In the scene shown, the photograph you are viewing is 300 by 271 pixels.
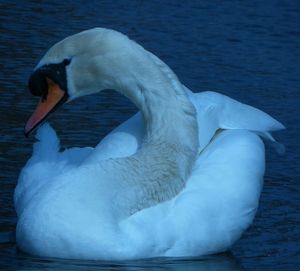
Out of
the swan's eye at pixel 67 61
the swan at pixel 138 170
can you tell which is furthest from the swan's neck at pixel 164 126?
the swan's eye at pixel 67 61

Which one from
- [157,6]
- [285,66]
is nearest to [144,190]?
[285,66]

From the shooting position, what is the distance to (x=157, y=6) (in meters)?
11.6

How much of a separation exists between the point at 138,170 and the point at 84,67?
63cm

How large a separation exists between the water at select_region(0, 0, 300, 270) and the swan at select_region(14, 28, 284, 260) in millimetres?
114

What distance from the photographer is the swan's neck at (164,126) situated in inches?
254

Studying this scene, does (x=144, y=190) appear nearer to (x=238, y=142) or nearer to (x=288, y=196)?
(x=238, y=142)

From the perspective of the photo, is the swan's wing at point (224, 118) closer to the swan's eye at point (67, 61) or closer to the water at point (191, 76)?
the water at point (191, 76)

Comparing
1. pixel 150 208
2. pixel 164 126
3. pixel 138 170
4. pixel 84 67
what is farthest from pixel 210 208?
pixel 84 67

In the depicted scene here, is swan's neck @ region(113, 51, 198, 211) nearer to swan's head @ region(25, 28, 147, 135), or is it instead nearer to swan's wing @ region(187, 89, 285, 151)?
swan's head @ region(25, 28, 147, 135)

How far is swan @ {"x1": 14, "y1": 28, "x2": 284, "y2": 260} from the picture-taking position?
6047 mm

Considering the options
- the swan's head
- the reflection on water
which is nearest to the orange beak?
the swan's head

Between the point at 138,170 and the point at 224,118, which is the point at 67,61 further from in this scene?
the point at 224,118

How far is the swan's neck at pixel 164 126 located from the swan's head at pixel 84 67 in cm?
8

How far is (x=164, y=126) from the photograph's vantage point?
6523mm
